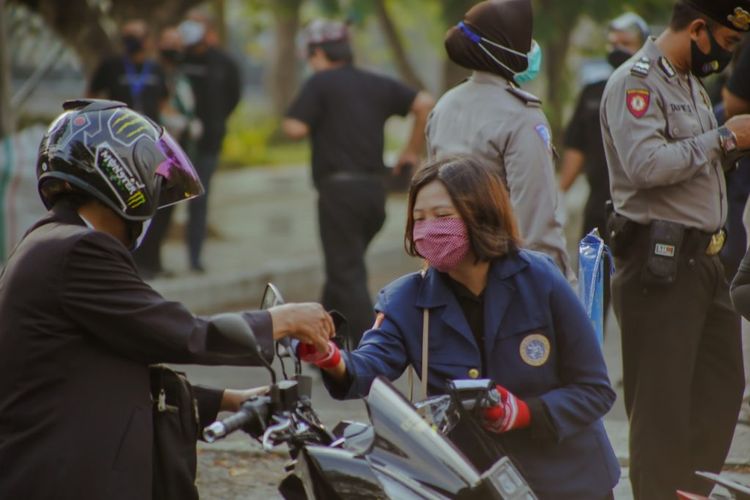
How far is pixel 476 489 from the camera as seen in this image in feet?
9.72

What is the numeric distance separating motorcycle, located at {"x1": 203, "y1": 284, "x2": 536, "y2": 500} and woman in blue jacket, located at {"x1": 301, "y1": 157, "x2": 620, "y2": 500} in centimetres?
40

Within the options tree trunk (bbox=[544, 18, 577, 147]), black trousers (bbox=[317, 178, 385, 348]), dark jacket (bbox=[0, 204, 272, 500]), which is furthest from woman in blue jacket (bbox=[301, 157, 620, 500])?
tree trunk (bbox=[544, 18, 577, 147])

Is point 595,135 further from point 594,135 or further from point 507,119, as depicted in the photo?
point 507,119

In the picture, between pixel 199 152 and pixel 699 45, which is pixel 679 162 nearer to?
pixel 699 45

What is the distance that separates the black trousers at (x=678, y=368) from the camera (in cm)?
503

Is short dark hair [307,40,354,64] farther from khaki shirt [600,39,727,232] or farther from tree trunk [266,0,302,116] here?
tree trunk [266,0,302,116]

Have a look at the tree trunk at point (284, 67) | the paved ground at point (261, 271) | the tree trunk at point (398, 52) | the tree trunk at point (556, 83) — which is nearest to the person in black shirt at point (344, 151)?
the paved ground at point (261, 271)

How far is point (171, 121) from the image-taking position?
12359 millimetres

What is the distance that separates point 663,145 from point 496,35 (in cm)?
85

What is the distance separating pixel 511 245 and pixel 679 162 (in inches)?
52.5

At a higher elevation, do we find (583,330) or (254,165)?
(583,330)

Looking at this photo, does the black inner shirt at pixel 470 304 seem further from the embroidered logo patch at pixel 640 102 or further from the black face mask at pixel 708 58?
the black face mask at pixel 708 58

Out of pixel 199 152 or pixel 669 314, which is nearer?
pixel 669 314

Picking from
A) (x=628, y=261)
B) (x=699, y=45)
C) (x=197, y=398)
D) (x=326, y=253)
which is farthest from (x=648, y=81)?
(x=326, y=253)
